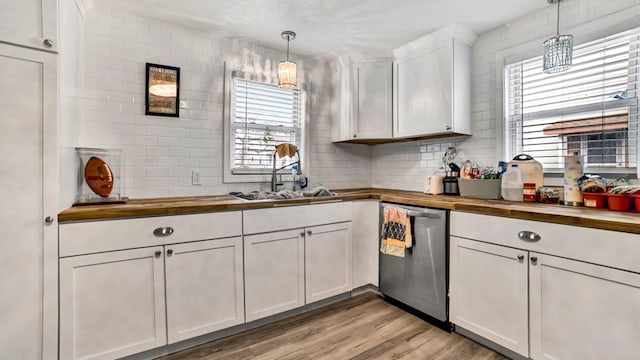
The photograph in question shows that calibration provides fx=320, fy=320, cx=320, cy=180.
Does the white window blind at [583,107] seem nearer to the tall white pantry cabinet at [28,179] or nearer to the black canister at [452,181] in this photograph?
the black canister at [452,181]

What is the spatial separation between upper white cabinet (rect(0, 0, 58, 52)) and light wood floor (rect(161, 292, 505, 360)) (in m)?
1.88

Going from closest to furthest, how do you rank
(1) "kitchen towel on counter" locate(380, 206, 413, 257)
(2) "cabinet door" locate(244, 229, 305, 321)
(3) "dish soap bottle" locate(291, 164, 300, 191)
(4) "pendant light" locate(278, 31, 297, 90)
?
(2) "cabinet door" locate(244, 229, 305, 321) < (1) "kitchen towel on counter" locate(380, 206, 413, 257) < (4) "pendant light" locate(278, 31, 297, 90) < (3) "dish soap bottle" locate(291, 164, 300, 191)

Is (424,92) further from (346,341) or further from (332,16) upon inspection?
(346,341)

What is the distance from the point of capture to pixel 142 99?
2.47m

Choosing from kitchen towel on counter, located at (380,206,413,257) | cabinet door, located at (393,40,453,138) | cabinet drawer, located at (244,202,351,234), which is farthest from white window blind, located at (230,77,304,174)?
kitchen towel on counter, located at (380,206,413,257)

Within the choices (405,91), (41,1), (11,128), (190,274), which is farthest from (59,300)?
(405,91)

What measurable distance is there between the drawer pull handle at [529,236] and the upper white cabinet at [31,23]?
2.69m

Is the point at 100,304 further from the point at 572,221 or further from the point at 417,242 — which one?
the point at 572,221

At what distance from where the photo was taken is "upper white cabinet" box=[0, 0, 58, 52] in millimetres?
1513

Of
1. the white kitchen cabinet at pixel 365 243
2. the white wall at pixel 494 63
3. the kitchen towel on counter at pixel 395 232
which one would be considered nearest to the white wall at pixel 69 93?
the white kitchen cabinet at pixel 365 243

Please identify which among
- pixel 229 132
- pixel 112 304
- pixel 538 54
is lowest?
pixel 112 304

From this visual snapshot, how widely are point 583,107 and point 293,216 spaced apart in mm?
2162

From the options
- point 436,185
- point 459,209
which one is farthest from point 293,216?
point 436,185

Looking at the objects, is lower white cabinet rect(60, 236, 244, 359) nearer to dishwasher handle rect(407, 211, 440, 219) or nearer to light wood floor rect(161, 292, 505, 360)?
light wood floor rect(161, 292, 505, 360)
